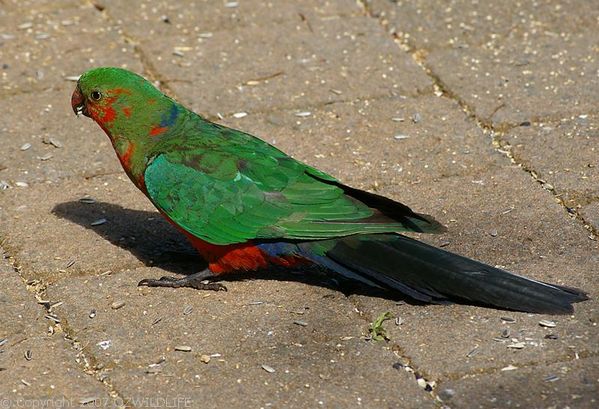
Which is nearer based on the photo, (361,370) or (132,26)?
(361,370)

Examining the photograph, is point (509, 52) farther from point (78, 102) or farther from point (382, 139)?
point (78, 102)

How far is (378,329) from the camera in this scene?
425cm

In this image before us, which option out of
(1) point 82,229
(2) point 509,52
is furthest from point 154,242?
(2) point 509,52

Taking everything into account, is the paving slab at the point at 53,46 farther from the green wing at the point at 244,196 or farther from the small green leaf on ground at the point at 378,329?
the small green leaf on ground at the point at 378,329

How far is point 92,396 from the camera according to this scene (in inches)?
155

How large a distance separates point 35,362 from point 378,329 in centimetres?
136

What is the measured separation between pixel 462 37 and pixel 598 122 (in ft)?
4.24

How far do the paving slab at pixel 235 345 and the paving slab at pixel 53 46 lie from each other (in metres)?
2.16

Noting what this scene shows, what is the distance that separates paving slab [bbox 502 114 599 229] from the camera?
521 cm

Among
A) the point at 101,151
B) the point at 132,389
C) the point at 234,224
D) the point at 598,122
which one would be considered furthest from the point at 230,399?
the point at 598,122

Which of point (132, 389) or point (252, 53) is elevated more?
point (252, 53)

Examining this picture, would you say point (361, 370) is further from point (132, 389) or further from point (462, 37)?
point (462, 37)

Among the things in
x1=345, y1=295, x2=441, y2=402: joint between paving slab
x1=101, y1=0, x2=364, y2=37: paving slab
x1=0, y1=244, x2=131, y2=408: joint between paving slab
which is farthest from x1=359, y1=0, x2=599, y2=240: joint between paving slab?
x1=0, y1=244, x2=131, y2=408: joint between paving slab

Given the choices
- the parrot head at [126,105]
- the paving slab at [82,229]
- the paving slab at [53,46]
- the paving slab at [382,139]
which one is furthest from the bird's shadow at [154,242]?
the paving slab at [53,46]
